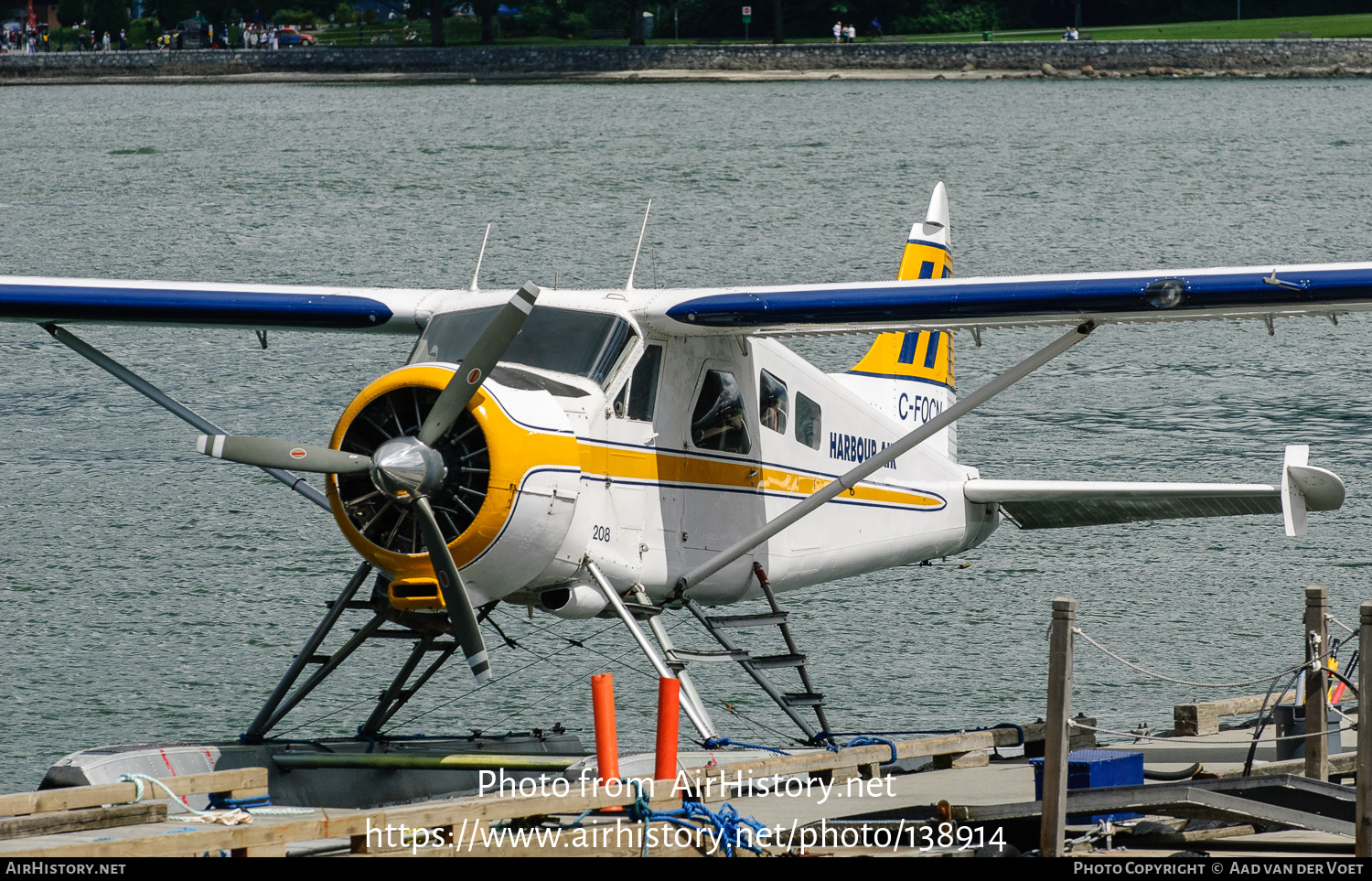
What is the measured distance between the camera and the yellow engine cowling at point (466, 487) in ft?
25.3

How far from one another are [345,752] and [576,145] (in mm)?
53326

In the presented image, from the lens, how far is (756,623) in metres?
9.66

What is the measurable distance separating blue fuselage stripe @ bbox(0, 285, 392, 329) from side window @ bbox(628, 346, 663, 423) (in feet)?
6.10

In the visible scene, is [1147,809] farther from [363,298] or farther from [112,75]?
[112,75]

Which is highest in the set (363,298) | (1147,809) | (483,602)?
(363,298)

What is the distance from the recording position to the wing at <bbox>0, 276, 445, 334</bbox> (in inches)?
400

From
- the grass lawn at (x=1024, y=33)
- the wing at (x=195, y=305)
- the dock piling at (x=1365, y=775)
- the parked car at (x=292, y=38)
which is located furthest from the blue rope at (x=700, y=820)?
the parked car at (x=292, y=38)

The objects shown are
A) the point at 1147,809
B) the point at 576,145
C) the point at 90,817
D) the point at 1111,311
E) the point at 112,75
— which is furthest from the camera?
the point at 112,75

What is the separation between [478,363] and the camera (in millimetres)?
7715

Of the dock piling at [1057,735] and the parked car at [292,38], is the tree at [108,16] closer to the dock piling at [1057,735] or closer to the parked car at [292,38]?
the parked car at [292,38]

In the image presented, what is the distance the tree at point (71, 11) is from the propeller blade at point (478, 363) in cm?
11175

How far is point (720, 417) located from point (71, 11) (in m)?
112

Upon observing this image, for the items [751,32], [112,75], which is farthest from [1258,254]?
[112,75]

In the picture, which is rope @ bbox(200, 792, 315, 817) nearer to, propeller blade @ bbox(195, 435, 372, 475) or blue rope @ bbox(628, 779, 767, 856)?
propeller blade @ bbox(195, 435, 372, 475)
